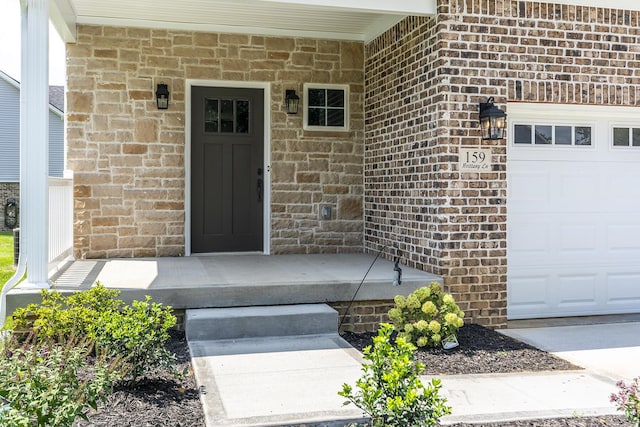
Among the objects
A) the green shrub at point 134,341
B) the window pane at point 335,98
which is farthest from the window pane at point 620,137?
the green shrub at point 134,341

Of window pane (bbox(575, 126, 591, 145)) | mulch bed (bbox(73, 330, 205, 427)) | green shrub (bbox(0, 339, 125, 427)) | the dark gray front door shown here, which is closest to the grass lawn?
the dark gray front door

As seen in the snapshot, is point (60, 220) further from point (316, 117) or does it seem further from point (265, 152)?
point (316, 117)

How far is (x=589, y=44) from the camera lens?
687cm

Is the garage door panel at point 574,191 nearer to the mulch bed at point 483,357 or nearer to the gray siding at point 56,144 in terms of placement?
the mulch bed at point 483,357

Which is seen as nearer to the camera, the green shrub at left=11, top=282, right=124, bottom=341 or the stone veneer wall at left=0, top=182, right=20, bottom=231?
the green shrub at left=11, top=282, right=124, bottom=341

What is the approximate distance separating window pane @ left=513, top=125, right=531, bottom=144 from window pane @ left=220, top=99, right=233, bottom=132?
3.68m

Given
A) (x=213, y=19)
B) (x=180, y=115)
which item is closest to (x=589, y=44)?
(x=213, y=19)

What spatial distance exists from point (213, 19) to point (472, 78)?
11.2 feet

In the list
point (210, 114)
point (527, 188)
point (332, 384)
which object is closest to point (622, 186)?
point (527, 188)

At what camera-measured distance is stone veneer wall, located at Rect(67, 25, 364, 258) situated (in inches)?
312

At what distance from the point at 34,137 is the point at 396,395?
3.90 meters

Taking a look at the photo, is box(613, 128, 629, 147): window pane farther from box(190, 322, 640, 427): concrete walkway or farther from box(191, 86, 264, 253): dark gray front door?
box(191, 86, 264, 253): dark gray front door

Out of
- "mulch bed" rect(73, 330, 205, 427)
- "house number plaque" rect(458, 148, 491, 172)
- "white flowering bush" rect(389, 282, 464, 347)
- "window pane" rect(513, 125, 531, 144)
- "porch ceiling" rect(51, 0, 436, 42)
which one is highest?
"porch ceiling" rect(51, 0, 436, 42)

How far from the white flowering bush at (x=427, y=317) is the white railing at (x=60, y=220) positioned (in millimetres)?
3426
